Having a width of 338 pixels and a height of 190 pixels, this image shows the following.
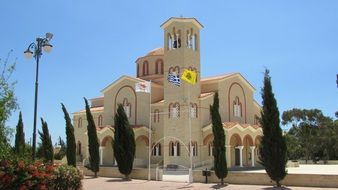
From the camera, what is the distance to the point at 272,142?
26.1 metres

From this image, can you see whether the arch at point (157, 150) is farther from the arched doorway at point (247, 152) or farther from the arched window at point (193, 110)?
the arched doorway at point (247, 152)

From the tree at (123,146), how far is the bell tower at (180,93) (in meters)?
7.00

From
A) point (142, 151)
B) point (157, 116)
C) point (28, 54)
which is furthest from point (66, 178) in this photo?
point (142, 151)

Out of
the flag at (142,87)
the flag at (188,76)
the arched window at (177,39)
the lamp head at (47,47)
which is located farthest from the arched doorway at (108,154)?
the lamp head at (47,47)

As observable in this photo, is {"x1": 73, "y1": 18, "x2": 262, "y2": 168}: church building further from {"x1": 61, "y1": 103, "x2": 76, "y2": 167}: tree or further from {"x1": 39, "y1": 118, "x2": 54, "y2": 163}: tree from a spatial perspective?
{"x1": 39, "y1": 118, "x2": 54, "y2": 163}: tree

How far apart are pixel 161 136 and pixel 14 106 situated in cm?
3115

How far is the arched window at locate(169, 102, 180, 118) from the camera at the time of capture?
4109 cm

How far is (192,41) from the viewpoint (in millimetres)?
43500

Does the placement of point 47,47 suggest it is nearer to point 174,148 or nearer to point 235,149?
point 174,148

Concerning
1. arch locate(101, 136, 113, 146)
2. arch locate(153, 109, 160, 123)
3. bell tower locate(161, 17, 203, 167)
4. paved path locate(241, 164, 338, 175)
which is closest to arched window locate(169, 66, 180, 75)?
bell tower locate(161, 17, 203, 167)

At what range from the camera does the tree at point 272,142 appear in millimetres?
25703

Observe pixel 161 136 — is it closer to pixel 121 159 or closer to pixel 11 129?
pixel 121 159

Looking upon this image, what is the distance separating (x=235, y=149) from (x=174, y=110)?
865cm

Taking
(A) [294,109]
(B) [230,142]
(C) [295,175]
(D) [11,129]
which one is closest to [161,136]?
(B) [230,142]
